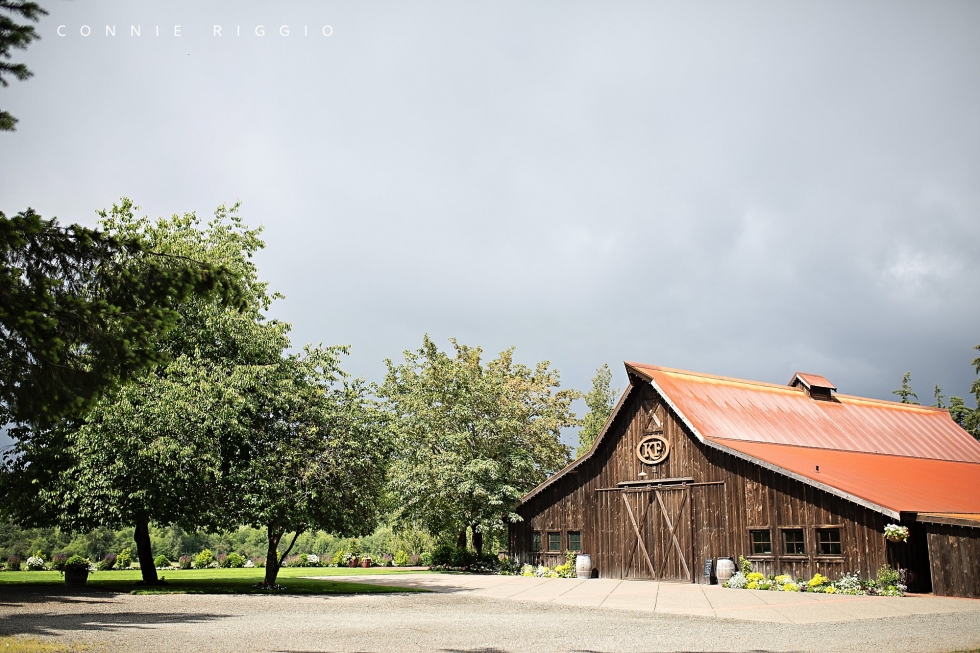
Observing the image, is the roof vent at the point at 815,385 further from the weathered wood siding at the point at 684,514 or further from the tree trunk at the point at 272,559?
the tree trunk at the point at 272,559

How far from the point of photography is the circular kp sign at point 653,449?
28500mm

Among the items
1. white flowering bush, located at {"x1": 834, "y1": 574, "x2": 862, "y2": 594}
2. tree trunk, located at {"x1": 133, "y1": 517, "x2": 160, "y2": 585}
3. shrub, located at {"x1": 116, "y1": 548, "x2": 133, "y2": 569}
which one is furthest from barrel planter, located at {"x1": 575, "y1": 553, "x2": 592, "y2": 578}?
shrub, located at {"x1": 116, "y1": 548, "x2": 133, "y2": 569}

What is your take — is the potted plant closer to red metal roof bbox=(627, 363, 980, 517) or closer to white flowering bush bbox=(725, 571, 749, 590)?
white flowering bush bbox=(725, 571, 749, 590)

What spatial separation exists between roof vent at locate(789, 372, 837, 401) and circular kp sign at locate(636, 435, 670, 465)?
394 inches

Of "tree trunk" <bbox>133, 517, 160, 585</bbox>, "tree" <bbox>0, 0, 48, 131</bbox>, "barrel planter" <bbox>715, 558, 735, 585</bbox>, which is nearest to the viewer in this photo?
"tree" <bbox>0, 0, 48, 131</bbox>

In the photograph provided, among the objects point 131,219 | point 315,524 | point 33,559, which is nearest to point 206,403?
point 315,524

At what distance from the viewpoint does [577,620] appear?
15266 millimetres

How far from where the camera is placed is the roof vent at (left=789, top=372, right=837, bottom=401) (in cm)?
3503

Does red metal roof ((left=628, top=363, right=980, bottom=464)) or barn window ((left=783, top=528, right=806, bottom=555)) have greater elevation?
red metal roof ((left=628, top=363, right=980, bottom=464))

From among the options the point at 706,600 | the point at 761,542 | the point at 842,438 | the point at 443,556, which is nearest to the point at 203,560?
the point at 443,556

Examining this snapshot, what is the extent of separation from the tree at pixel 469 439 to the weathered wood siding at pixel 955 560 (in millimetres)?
16503

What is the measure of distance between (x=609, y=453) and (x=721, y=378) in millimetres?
5933

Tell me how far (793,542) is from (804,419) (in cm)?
940

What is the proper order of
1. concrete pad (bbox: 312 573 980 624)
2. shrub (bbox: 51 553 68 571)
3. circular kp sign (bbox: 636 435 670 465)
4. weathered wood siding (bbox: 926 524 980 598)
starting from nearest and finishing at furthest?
concrete pad (bbox: 312 573 980 624) → weathered wood siding (bbox: 926 524 980 598) → circular kp sign (bbox: 636 435 670 465) → shrub (bbox: 51 553 68 571)
